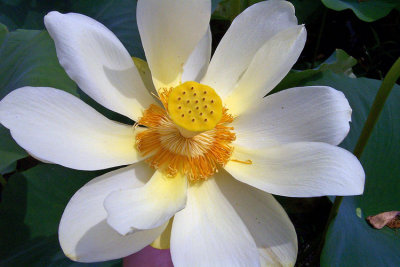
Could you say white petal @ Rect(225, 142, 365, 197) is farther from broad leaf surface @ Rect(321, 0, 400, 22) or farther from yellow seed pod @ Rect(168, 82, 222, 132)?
broad leaf surface @ Rect(321, 0, 400, 22)

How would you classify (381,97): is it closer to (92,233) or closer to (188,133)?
(188,133)

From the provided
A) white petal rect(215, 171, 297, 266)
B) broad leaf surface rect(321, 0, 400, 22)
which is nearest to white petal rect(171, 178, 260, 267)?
white petal rect(215, 171, 297, 266)

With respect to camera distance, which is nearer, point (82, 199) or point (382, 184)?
point (82, 199)

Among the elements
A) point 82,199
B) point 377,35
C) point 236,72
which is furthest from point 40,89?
point 377,35

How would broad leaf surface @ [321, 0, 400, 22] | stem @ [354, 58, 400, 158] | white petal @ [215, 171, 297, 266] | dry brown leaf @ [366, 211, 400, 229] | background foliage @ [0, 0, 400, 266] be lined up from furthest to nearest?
broad leaf surface @ [321, 0, 400, 22] < dry brown leaf @ [366, 211, 400, 229] < background foliage @ [0, 0, 400, 266] < white petal @ [215, 171, 297, 266] < stem @ [354, 58, 400, 158]

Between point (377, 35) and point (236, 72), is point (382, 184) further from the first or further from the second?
point (377, 35)

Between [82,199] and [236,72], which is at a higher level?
[236,72]

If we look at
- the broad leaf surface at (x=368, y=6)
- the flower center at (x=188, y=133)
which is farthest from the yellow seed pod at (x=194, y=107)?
the broad leaf surface at (x=368, y=6)
